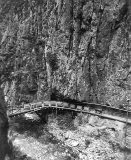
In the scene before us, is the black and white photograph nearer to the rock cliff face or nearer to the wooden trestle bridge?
the wooden trestle bridge

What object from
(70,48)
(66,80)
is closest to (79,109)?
(66,80)

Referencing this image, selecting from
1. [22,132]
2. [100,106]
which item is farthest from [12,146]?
[100,106]

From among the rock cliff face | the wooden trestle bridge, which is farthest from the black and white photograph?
the rock cliff face

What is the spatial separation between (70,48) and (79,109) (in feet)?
30.6

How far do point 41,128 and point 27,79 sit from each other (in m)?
8.59

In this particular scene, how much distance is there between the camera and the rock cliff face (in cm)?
2683

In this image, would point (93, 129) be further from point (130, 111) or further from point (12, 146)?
point (12, 146)

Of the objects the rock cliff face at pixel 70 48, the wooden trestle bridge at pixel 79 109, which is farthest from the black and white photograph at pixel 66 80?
the rock cliff face at pixel 70 48

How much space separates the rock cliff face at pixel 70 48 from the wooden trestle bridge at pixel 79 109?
3.66ft

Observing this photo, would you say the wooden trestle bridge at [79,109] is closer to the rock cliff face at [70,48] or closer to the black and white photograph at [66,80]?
the black and white photograph at [66,80]

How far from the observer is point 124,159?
23.4 meters

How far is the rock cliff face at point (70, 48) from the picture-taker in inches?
1056

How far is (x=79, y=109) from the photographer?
→ 2962cm

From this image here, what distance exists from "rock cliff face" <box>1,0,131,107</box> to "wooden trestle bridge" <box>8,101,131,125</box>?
111cm
